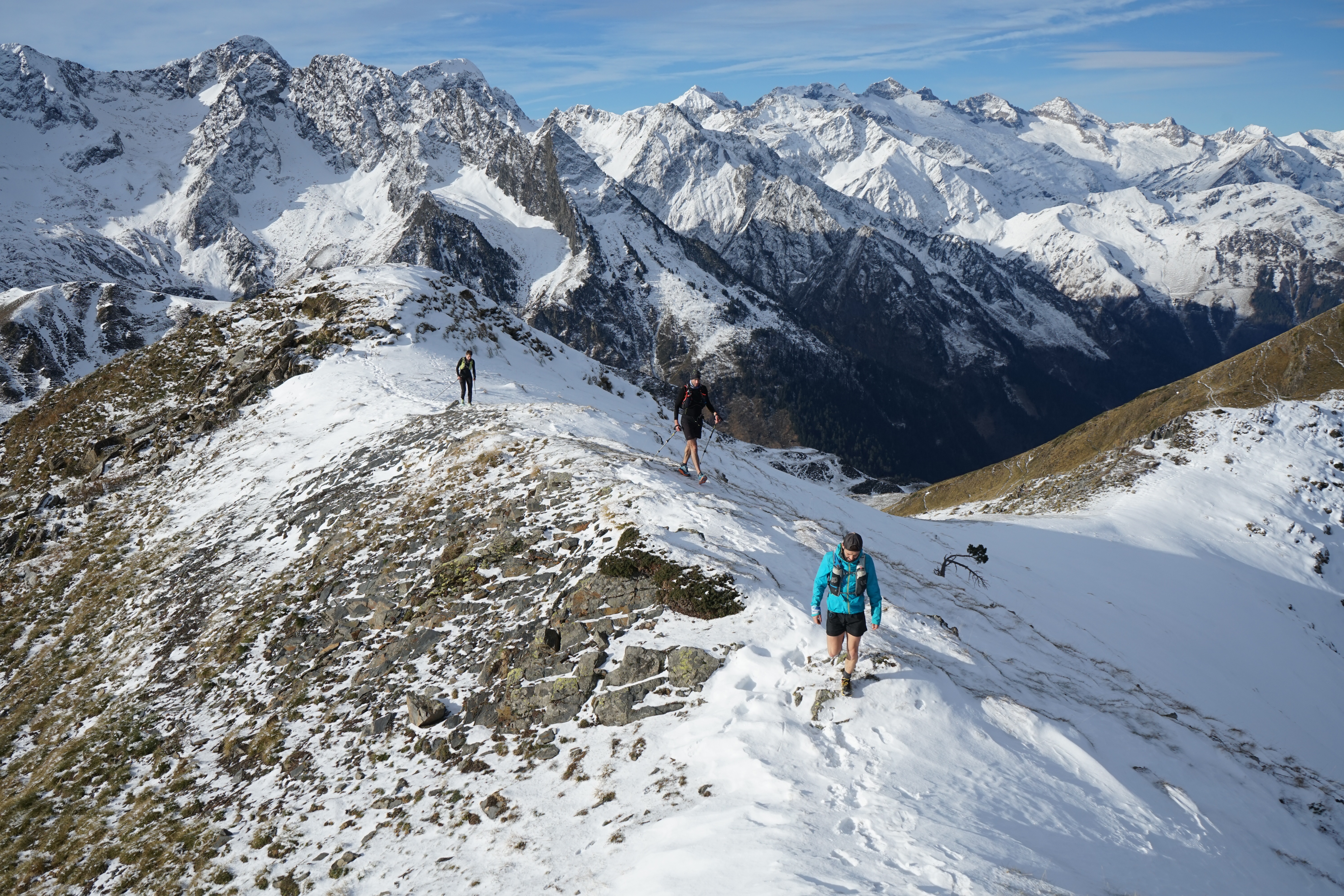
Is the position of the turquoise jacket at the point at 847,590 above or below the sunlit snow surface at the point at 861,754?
above

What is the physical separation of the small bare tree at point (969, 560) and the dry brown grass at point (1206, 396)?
175 ft

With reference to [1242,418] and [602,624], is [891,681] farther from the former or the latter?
[1242,418]

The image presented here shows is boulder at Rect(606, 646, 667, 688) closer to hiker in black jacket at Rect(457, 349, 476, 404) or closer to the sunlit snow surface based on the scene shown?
the sunlit snow surface

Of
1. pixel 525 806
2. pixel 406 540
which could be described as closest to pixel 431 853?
pixel 525 806

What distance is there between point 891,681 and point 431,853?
8.53m

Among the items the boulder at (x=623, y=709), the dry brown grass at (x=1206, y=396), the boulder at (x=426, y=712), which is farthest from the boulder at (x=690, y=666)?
the dry brown grass at (x=1206, y=396)

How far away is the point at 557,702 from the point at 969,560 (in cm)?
2442

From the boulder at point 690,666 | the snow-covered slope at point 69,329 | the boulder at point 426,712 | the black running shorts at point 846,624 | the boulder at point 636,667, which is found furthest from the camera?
the snow-covered slope at point 69,329

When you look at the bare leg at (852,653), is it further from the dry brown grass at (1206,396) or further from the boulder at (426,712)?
the dry brown grass at (1206,396)

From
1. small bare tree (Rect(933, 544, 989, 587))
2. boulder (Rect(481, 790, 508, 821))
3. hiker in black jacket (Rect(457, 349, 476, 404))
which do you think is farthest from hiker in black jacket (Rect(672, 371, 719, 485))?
hiker in black jacket (Rect(457, 349, 476, 404))

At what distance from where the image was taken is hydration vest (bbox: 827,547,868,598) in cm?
1268

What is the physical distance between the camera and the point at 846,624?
12859 millimetres

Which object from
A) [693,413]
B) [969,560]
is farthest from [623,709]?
[969,560]

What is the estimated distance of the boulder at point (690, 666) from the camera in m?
13.3
